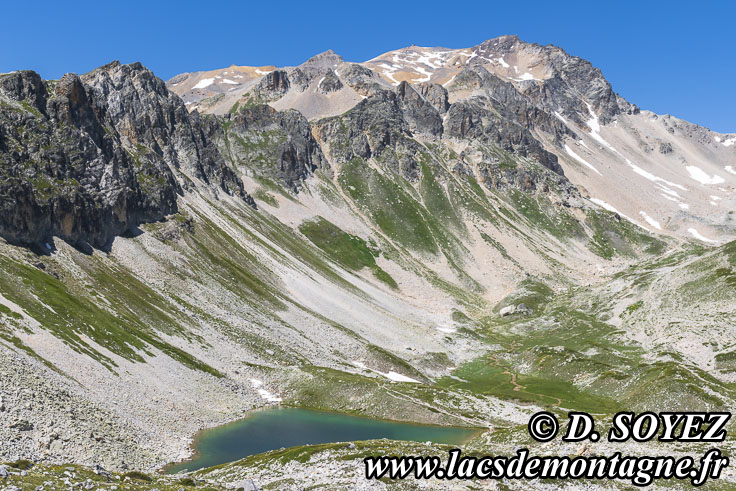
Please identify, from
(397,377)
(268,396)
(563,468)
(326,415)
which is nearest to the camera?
(563,468)

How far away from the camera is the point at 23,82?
420 feet

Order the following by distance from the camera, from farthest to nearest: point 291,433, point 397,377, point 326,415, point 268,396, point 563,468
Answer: point 397,377
point 268,396
point 326,415
point 291,433
point 563,468

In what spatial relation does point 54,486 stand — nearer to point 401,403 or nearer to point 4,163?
point 401,403

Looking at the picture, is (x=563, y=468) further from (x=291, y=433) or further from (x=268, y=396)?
(x=268, y=396)

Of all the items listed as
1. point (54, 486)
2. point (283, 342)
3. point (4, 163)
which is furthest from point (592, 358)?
point (4, 163)

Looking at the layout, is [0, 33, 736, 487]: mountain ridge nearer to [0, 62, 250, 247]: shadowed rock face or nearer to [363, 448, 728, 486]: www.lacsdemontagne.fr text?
[0, 62, 250, 247]: shadowed rock face

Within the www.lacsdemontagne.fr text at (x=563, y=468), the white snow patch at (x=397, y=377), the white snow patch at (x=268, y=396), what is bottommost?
the white snow patch at (x=268, y=396)

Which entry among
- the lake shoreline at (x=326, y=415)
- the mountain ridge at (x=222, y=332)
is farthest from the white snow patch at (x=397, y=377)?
the lake shoreline at (x=326, y=415)

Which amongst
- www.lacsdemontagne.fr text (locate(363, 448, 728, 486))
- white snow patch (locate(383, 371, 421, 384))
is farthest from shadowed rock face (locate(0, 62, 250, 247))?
www.lacsdemontagne.fr text (locate(363, 448, 728, 486))

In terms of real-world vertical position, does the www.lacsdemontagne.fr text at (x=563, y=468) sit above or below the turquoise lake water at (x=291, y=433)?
above

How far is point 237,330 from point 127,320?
76.7 feet

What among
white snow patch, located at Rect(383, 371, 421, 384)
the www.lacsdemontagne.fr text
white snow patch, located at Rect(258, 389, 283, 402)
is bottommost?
white snow patch, located at Rect(258, 389, 283, 402)

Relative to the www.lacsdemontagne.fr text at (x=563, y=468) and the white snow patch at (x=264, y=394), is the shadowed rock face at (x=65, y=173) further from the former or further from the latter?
the www.lacsdemontagne.fr text at (x=563, y=468)

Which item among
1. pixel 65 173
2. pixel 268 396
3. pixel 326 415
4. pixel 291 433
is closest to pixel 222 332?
pixel 268 396
